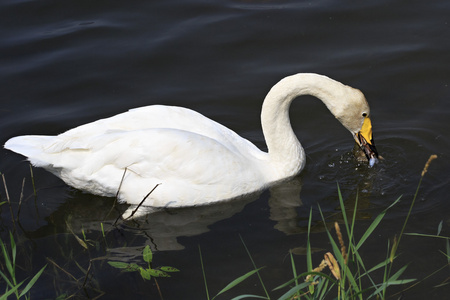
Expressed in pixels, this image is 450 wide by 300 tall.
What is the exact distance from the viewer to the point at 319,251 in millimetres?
5520

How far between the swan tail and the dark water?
0.53m

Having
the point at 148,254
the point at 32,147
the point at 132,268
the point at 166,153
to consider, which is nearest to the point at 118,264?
the point at 132,268

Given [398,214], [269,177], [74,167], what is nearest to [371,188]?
[398,214]

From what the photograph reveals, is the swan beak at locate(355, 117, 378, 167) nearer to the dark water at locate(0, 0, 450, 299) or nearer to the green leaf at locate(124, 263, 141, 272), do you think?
the dark water at locate(0, 0, 450, 299)

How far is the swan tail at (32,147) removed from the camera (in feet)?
20.0

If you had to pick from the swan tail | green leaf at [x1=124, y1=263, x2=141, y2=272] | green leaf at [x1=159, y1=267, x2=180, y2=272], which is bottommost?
green leaf at [x1=159, y1=267, x2=180, y2=272]

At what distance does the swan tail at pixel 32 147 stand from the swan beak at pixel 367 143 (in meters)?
2.84

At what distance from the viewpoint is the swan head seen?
6211mm

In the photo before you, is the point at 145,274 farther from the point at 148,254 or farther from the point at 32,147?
the point at 32,147

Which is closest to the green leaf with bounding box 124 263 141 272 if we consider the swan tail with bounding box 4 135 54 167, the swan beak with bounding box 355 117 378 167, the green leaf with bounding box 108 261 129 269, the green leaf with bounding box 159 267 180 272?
the green leaf with bounding box 108 261 129 269

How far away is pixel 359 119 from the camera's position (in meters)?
6.33

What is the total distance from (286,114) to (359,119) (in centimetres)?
67

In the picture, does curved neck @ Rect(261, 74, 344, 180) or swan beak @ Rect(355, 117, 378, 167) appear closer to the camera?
curved neck @ Rect(261, 74, 344, 180)

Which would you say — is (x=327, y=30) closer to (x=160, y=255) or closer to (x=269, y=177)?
(x=269, y=177)
